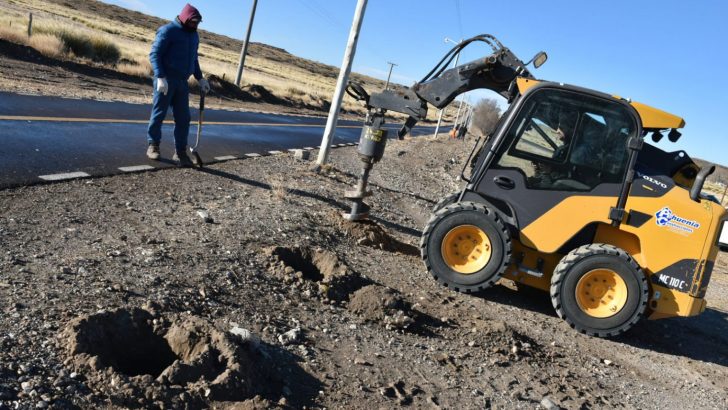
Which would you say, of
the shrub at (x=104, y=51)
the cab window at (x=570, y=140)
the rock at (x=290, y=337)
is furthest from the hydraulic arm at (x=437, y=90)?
the shrub at (x=104, y=51)

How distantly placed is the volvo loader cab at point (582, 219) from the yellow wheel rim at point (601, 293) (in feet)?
0.03

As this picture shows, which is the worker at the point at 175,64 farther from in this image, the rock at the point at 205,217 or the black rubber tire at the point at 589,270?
the black rubber tire at the point at 589,270

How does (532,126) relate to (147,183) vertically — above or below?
above

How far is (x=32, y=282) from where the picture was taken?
13.6 feet

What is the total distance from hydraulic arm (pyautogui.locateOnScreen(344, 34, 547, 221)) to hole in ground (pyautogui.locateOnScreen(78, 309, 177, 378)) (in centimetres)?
431

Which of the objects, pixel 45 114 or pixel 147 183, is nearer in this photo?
pixel 147 183

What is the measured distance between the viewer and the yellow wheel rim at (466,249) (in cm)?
654

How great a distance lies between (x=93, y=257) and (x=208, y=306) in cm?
111

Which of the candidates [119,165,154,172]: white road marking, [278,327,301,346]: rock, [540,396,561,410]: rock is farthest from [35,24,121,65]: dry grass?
[540,396,561,410]: rock

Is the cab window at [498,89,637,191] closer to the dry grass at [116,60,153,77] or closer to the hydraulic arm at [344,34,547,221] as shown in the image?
the hydraulic arm at [344,34,547,221]

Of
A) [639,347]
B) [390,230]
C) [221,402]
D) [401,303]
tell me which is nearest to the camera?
[221,402]

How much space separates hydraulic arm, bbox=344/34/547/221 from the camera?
720 centimetres

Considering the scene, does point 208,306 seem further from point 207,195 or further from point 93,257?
point 207,195

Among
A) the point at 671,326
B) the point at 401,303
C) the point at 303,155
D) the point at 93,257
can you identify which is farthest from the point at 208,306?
the point at 303,155
